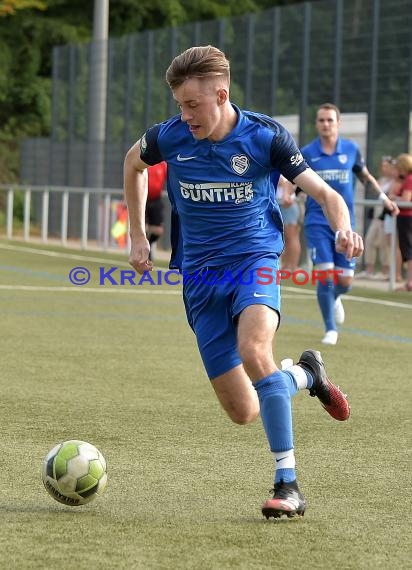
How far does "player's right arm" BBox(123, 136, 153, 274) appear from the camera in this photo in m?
6.59

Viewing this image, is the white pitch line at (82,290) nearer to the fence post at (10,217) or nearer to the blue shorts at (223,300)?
the blue shorts at (223,300)

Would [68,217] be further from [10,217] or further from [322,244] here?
[322,244]

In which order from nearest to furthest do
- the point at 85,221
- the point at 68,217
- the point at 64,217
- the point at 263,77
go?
the point at 263,77 → the point at 85,221 → the point at 64,217 → the point at 68,217

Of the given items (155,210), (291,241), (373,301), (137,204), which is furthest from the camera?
(155,210)

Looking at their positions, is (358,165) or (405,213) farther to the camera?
(405,213)

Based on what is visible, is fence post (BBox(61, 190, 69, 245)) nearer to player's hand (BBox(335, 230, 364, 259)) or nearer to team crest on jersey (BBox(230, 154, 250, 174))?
team crest on jersey (BBox(230, 154, 250, 174))

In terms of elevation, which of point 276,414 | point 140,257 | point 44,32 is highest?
point 44,32

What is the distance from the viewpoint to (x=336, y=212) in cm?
603

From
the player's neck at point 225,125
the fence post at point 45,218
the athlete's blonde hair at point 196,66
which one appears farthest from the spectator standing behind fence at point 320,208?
the fence post at point 45,218

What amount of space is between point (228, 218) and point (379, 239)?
50.3ft

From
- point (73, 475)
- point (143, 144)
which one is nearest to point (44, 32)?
point (143, 144)

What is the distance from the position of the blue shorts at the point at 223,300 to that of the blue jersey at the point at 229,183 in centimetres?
6

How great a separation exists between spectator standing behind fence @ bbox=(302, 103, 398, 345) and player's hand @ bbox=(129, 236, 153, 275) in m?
6.38

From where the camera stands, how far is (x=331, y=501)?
619cm
